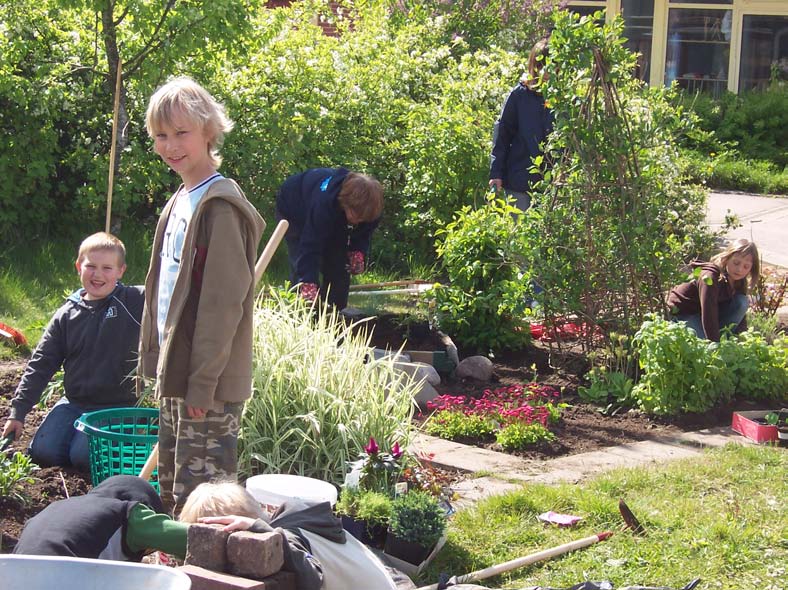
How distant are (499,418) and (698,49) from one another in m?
14.2

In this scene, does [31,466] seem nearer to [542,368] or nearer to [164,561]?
[164,561]

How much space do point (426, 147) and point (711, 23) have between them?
10.8m

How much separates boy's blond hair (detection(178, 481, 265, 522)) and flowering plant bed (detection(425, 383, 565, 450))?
104 inches

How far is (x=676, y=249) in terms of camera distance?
23.8 feet

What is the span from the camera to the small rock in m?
7.21

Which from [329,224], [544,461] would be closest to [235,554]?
[544,461]

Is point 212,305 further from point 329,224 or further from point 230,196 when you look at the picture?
point 329,224

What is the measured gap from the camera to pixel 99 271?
516cm

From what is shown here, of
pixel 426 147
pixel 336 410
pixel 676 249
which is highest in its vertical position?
pixel 426 147

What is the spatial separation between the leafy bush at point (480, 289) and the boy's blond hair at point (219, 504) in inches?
173

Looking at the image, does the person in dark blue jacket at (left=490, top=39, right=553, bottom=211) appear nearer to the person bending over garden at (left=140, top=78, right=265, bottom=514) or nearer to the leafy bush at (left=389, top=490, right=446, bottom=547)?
the leafy bush at (left=389, top=490, right=446, bottom=547)

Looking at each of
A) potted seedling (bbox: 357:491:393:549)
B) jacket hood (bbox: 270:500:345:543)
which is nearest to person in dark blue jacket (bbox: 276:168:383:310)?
potted seedling (bbox: 357:491:393:549)

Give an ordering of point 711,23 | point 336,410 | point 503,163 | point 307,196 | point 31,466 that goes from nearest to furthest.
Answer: point 31,466 → point 336,410 → point 307,196 → point 503,163 → point 711,23

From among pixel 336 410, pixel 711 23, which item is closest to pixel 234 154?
pixel 336 410
